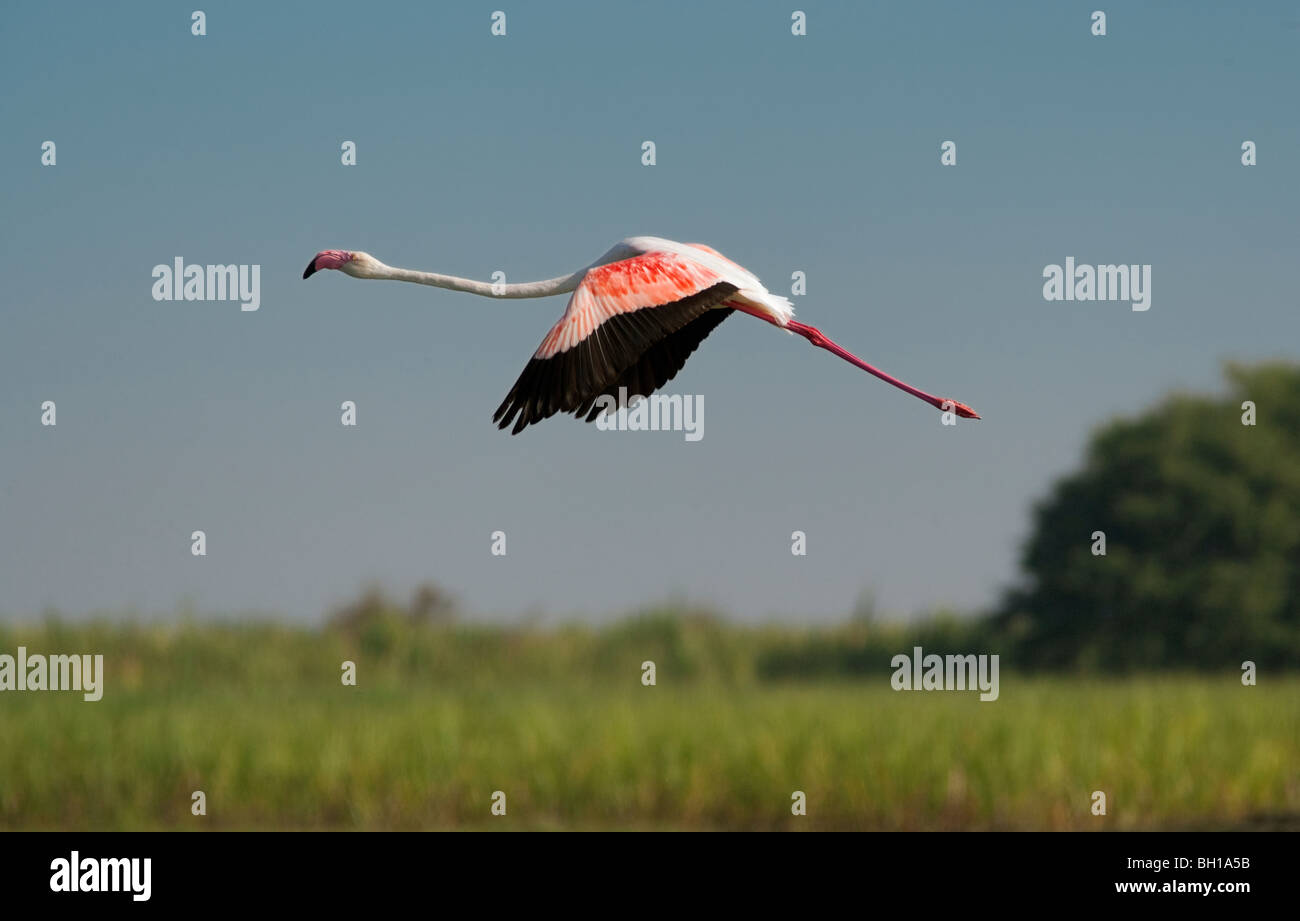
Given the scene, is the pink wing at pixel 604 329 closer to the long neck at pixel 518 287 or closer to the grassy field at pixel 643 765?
the long neck at pixel 518 287

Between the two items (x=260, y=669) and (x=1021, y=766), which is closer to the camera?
(x=1021, y=766)

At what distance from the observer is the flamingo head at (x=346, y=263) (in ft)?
22.7

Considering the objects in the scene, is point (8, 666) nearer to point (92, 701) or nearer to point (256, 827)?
point (92, 701)

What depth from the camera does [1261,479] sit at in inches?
1825

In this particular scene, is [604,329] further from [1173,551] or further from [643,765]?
[1173,551]

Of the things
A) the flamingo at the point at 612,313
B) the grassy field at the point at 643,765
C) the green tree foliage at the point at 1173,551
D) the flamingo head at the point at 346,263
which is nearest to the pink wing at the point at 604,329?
the flamingo at the point at 612,313

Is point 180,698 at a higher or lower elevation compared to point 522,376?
lower

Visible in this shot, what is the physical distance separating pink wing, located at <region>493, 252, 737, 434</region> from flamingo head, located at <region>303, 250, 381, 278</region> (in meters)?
1.21

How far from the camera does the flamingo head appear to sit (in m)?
6.91
